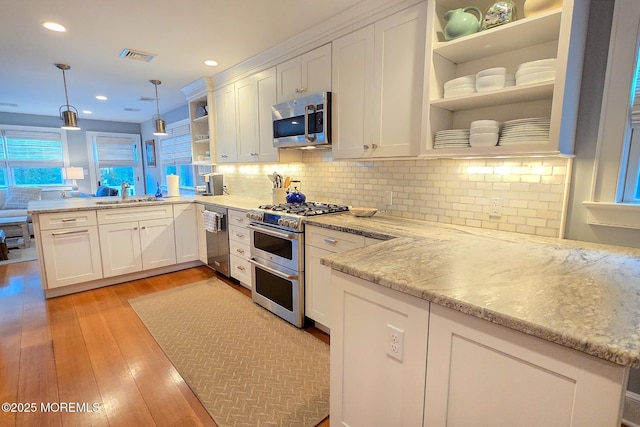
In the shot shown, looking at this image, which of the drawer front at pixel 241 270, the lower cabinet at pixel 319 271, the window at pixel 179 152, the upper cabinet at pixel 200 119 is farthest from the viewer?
the window at pixel 179 152

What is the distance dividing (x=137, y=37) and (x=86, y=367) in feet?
8.95

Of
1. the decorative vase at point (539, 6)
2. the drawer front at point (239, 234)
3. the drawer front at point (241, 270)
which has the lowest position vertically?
the drawer front at point (241, 270)

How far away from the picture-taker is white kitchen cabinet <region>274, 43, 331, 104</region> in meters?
2.59

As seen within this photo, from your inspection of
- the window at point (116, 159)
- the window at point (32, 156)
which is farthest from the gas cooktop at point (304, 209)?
Result: the window at point (32, 156)

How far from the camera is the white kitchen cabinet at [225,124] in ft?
12.6

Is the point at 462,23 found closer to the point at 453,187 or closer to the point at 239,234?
the point at 453,187

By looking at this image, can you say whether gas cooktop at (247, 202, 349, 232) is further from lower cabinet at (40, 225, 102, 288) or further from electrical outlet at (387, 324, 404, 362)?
lower cabinet at (40, 225, 102, 288)

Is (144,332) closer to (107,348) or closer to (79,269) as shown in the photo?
(107,348)

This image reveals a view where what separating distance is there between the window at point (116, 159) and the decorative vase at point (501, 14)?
7718mm

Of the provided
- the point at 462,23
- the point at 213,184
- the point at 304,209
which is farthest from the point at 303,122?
the point at 213,184

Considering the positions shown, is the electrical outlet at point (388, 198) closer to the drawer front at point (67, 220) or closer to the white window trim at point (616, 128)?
the white window trim at point (616, 128)

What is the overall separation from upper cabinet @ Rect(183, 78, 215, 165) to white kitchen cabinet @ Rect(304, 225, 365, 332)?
264cm

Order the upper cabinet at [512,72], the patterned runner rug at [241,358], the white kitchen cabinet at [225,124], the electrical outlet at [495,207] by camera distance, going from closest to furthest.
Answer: the upper cabinet at [512,72], the patterned runner rug at [241,358], the electrical outlet at [495,207], the white kitchen cabinet at [225,124]

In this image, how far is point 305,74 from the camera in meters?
2.78
